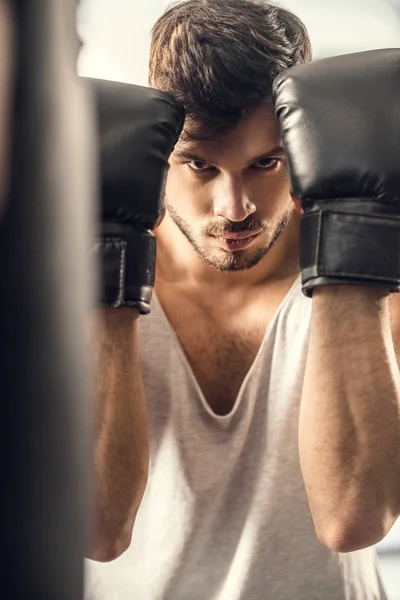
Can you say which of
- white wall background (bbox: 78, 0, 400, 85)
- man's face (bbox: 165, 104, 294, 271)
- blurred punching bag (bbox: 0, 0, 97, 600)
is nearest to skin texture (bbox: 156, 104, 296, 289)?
man's face (bbox: 165, 104, 294, 271)

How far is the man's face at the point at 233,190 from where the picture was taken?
101cm

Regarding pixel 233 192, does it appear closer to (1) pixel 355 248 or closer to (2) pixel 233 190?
(2) pixel 233 190

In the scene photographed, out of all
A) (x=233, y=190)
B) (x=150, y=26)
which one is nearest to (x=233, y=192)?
(x=233, y=190)

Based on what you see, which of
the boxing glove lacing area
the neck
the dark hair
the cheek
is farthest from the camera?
the neck

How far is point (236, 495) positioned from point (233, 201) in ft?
1.39

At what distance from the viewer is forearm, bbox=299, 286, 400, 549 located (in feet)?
2.62

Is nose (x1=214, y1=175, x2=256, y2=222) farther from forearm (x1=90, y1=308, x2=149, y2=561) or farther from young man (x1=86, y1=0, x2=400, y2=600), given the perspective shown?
forearm (x1=90, y1=308, x2=149, y2=561)

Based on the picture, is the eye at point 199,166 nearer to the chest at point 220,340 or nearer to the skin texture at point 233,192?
the skin texture at point 233,192

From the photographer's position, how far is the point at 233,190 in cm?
101

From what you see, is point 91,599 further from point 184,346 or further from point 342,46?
point 342,46

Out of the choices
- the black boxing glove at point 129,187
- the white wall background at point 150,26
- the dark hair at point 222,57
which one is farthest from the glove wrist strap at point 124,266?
the white wall background at point 150,26

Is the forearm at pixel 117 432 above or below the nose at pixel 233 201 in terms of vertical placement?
below

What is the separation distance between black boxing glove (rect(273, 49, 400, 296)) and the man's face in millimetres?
190

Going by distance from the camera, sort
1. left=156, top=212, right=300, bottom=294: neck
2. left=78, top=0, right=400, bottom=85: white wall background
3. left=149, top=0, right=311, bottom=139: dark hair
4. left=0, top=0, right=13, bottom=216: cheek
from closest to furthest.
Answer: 1. left=0, top=0, right=13, bottom=216: cheek
2. left=149, top=0, right=311, bottom=139: dark hair
3. left=156, top=212, right=300, bottom=294: neck
4. left=78, top=0, right=400, bottom=85: white wall background
